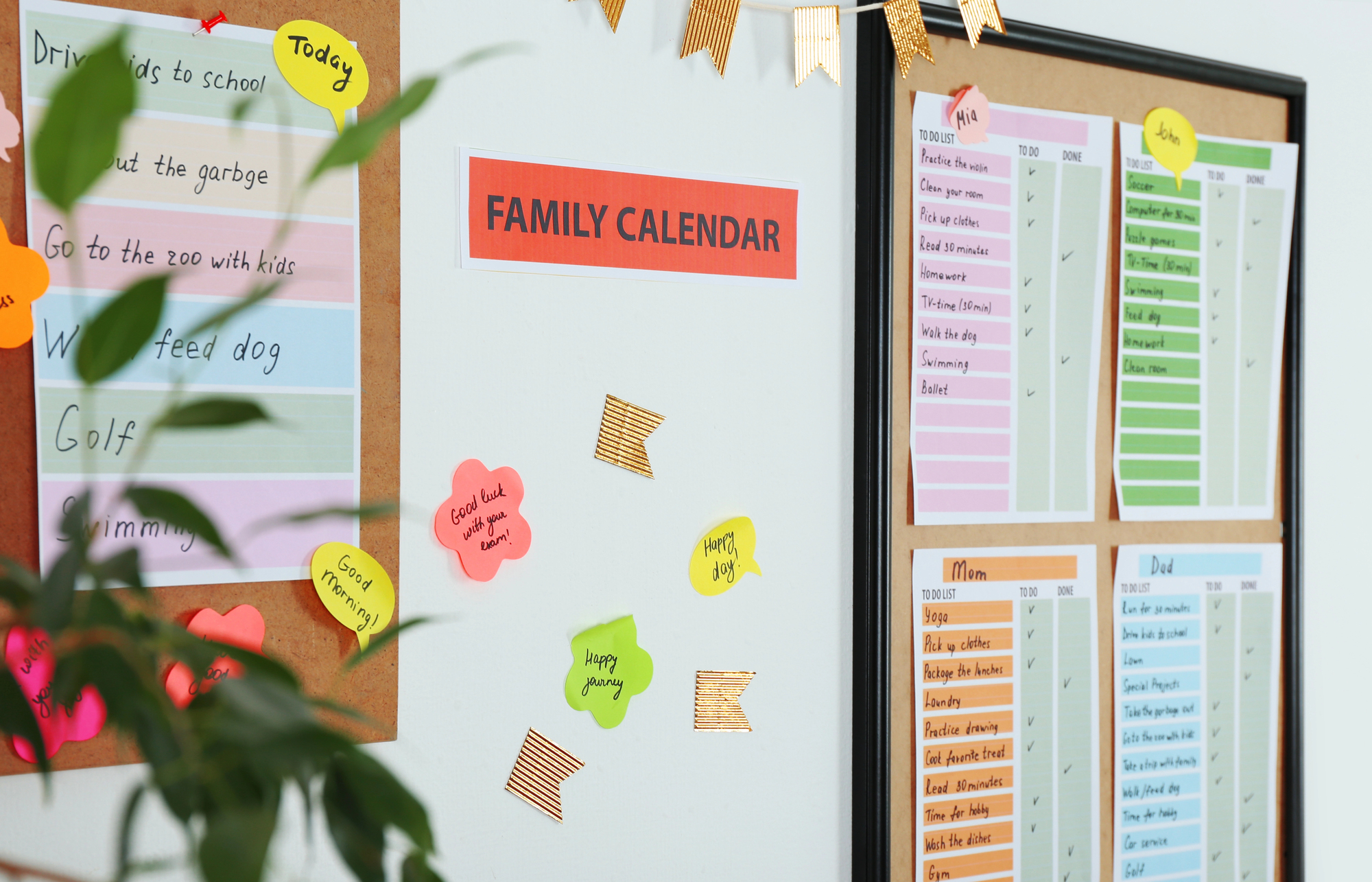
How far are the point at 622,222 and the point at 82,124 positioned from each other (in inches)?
24.6

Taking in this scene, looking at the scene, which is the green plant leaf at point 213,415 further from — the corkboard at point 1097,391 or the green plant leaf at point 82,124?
the corkboard at point 1097,391

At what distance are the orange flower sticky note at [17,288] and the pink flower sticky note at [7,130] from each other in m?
0.06

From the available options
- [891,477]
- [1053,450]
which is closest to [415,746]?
[891,477]

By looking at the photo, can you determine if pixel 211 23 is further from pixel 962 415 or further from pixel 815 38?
pixel 962 415

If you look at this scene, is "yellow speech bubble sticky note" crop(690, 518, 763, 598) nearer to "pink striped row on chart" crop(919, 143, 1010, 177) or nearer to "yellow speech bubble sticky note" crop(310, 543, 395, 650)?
"yellow speech bubble sticky note" crop(310, 543, 395, 650)

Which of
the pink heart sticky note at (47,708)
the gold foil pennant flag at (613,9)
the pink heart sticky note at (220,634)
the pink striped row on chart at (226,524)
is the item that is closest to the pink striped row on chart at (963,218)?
the gold foil pennant flag at (613,9)

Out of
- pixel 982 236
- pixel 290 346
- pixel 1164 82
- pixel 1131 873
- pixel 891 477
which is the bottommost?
pixel 1131 873

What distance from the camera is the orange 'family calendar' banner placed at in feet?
2.99

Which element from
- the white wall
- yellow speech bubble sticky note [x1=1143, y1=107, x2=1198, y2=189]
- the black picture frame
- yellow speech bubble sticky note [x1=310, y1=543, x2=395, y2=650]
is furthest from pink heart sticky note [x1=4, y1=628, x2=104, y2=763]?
the white wall

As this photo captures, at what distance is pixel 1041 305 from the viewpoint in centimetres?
110

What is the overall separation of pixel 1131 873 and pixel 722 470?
66cm

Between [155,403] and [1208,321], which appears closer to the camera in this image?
[155,403]

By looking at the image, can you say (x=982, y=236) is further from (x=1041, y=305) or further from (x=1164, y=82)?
(x=1164, y=82)

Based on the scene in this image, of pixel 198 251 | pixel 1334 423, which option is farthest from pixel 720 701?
pixel 1334 423
